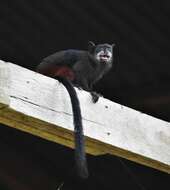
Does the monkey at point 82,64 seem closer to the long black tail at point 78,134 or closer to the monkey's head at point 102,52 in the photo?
the monkey's head at point 102,52

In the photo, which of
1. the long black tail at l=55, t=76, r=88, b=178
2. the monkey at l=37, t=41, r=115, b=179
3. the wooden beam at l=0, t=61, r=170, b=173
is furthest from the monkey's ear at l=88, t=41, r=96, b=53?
the long black tail at l=55, t=76, r=88, b=178

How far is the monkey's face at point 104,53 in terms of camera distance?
437 cm

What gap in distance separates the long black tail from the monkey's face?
1.12 m

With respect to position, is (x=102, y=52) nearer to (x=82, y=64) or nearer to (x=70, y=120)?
(x=82, y=64)

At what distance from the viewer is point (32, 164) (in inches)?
182

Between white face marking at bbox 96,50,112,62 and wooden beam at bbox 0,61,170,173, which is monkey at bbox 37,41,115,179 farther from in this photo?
wooden beam at bbox 0,61,170,173

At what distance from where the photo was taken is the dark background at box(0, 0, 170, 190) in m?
3.98

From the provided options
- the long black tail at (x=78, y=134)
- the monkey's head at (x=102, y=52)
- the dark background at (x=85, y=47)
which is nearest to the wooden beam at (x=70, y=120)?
the long black tail at (x=78, y=134)

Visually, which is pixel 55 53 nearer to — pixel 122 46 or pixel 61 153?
→ pixel 122 46

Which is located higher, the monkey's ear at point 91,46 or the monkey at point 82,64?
the monkey's ear at point 91,46

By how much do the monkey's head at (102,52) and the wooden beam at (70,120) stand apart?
0.86 m

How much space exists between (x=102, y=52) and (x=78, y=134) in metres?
1.49

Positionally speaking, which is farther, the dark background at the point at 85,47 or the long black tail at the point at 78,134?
the dark background at the point at 85,47

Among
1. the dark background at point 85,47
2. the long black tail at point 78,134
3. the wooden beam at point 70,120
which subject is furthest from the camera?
the dark background at point 85,47
